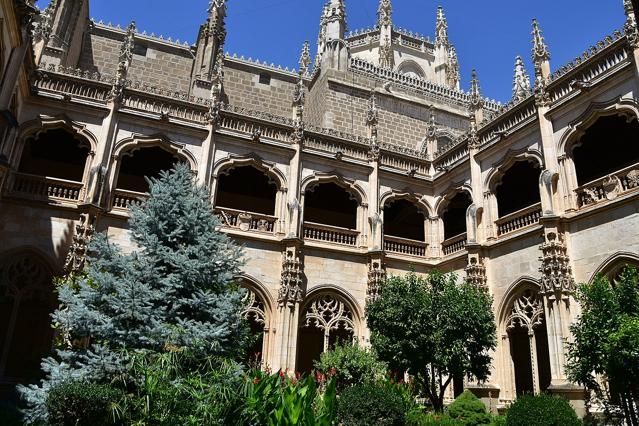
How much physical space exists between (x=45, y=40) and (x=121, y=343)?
16.2 m

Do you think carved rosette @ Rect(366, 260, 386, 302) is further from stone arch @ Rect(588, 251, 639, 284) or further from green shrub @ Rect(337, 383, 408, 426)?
green shrub @ Rect(337, 383, 408, 426)

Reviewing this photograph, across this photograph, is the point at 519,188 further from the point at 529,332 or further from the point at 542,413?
the point at 542,413

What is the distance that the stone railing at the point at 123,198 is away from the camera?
1702cm

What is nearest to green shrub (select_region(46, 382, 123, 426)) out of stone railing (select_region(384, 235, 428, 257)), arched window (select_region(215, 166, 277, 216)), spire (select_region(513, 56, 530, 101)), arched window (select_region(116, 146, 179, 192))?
arched window (select_region(116, 146, 179, 192))

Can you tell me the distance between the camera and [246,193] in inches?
900

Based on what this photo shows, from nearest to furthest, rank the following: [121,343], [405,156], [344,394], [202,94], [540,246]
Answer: [121,343] → [344,394] → [540,246] → [405,156] → [202,94]

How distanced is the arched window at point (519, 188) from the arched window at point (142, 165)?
14.1 metres

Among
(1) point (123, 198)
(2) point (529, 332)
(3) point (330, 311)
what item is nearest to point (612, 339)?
(2) point (529, 332)

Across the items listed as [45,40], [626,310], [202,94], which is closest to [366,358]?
[626,310]

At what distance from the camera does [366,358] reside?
14.5 m

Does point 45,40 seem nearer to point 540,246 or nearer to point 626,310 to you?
point 540,246

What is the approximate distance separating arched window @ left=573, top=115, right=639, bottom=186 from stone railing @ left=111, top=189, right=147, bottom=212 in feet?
50.9

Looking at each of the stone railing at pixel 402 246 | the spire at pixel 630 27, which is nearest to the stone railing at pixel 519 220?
the stone railing at pixel 402 246

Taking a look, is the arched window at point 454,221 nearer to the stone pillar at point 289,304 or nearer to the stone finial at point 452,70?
the stone pillar at point 289,304
